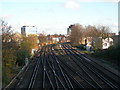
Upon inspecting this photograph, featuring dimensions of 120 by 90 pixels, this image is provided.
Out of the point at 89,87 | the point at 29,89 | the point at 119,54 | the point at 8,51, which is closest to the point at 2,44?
the point at 8,51

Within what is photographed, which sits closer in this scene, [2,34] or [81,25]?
[2,34]

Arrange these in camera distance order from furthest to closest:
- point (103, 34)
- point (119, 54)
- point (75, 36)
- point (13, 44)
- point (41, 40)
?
point (41, 40)
point (75, 36)
point (103, 34)
point (119, 54)
point (13, 44)

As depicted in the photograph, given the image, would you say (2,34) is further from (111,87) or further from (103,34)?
(103,34)

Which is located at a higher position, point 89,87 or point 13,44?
point 13,44

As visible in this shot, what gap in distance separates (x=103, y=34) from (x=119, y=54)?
69.2ft

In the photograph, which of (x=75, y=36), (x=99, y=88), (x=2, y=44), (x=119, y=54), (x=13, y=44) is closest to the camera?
(x=99, y=88)

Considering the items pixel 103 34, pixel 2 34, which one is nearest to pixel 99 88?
pixel 2 34

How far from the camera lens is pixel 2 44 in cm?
1697

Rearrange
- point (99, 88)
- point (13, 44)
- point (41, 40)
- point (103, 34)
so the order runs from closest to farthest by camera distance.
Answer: point (99, 88)
point (13, 44)
point (103, 34)
point (41, 40)

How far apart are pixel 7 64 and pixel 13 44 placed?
2.64 meters

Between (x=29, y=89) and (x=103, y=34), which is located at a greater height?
(x=103, y=34)

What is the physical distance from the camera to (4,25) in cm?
1802

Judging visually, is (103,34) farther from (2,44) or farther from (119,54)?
(2,44)

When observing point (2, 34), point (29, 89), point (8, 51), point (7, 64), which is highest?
point (2, 34)
